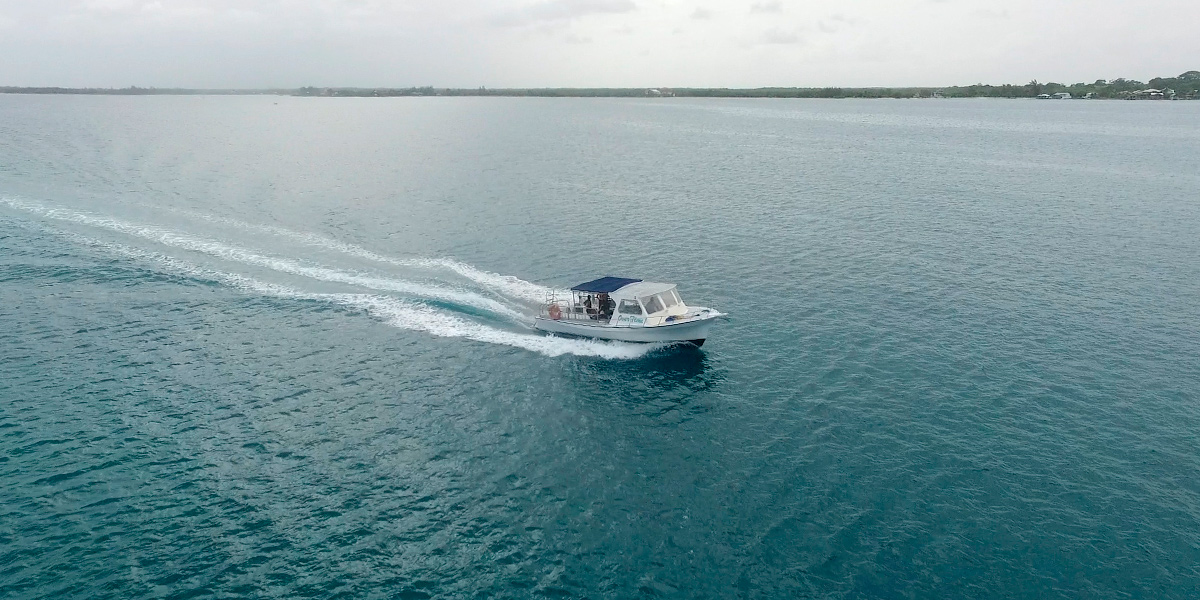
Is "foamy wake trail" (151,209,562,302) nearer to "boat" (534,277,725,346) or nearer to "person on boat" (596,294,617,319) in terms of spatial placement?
"boat" (534,277,725,346)

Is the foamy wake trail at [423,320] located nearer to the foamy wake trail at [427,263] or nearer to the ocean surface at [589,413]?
the ocean surface at [589,413]

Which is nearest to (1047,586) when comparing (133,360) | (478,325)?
(478,325)

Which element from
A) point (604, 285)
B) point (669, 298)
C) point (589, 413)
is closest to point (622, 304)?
point (604, 285)

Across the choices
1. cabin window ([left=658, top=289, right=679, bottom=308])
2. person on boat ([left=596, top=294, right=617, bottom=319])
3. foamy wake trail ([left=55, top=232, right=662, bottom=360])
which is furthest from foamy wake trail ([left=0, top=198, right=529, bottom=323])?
cabin window ([left=658, top=289, right=679, bottom=308])

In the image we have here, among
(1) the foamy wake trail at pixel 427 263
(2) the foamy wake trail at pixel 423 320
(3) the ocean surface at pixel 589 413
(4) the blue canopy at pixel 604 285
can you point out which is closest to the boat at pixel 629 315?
(4) the blue canopy at pixel 604 285

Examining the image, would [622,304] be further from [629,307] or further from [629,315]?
[629,315]
